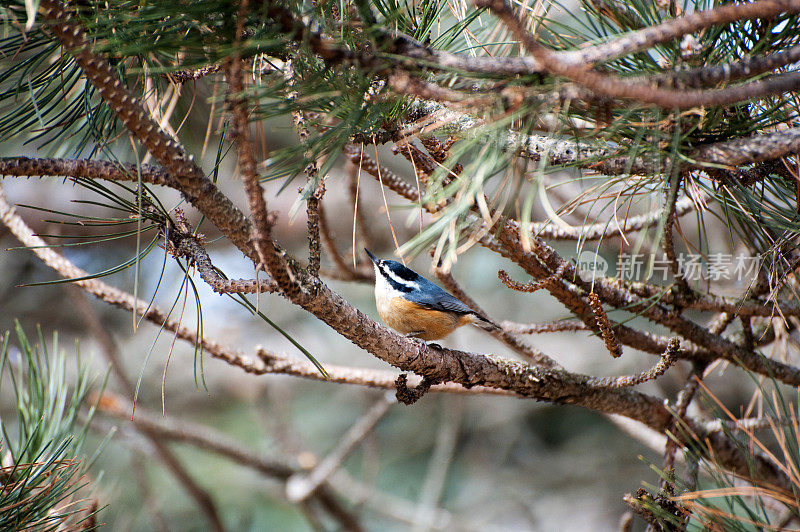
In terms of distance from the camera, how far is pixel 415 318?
2189 mm

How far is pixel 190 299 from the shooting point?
3.34 m

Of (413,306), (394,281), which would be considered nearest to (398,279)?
(394,281)

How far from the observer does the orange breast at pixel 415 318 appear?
2.18 meters

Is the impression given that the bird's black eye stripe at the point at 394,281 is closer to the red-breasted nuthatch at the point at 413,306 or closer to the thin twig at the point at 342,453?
the red-breasted nuthatch at the point at 413,306

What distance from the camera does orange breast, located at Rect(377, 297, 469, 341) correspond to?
2.18 meters

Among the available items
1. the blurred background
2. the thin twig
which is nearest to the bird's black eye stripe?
the thin twig

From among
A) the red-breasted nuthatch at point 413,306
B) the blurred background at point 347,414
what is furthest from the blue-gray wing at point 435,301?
the blurred background at point 347,414

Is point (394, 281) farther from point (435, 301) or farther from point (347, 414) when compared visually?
point (347, 414)

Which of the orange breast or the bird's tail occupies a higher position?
the orange breast

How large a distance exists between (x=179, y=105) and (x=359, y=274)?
799 mm

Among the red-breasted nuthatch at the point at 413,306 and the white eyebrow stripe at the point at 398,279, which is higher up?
the white eyebrow stripe at the point at 398,279


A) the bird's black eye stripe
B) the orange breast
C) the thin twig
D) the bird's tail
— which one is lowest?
the thin twig

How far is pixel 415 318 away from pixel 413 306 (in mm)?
48

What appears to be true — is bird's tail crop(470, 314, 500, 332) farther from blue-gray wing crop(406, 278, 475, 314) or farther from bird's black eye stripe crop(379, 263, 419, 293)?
bird's black eye stripe crop(379, 263, 419, 293)
